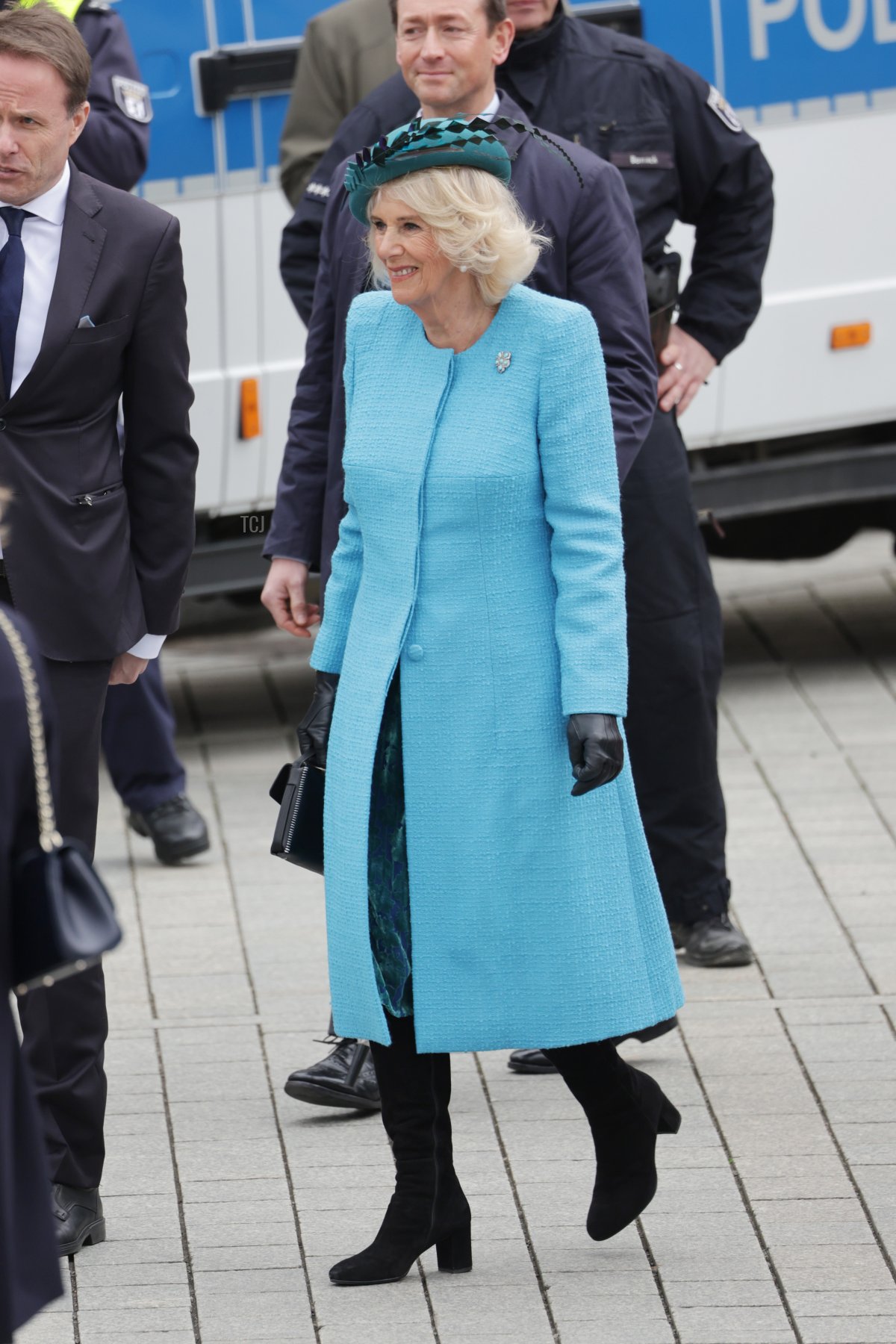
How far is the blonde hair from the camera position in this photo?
388cm

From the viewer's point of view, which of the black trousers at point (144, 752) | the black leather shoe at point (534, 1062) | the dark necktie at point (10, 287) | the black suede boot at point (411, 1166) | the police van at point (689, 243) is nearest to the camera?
the black suede boot at point (411, 1166)

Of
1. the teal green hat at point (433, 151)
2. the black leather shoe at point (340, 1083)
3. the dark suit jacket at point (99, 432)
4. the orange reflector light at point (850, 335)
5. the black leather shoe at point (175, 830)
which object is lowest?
the black leather shoe at point (175, 830)

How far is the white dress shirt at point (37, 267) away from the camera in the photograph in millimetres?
4203

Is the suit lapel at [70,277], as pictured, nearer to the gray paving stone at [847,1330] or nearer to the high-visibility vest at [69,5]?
the high-visibility vest at [69,5]

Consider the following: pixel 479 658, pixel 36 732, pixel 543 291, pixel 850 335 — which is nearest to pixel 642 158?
pixel 543 291

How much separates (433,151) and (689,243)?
368 cm

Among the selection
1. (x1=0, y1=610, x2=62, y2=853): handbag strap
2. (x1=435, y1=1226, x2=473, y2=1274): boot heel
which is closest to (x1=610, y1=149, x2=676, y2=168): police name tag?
(x1=435, y1=1226, x2=473, y2=1274): boot heel

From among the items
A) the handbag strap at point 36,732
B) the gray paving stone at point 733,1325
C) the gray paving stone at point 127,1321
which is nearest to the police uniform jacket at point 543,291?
the gray paving stone at point 127,1321

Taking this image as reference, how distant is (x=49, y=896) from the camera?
9.30ft

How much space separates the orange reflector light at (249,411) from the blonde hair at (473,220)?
3.13 meters

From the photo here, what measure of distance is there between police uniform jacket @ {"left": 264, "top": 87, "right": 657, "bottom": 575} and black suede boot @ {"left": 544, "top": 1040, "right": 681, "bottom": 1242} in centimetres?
121

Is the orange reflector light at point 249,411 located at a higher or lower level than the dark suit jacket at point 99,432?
lower

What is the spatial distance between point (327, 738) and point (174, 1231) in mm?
913

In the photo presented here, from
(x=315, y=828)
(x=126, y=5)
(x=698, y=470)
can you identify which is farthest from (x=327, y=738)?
(x=698, y=470)
